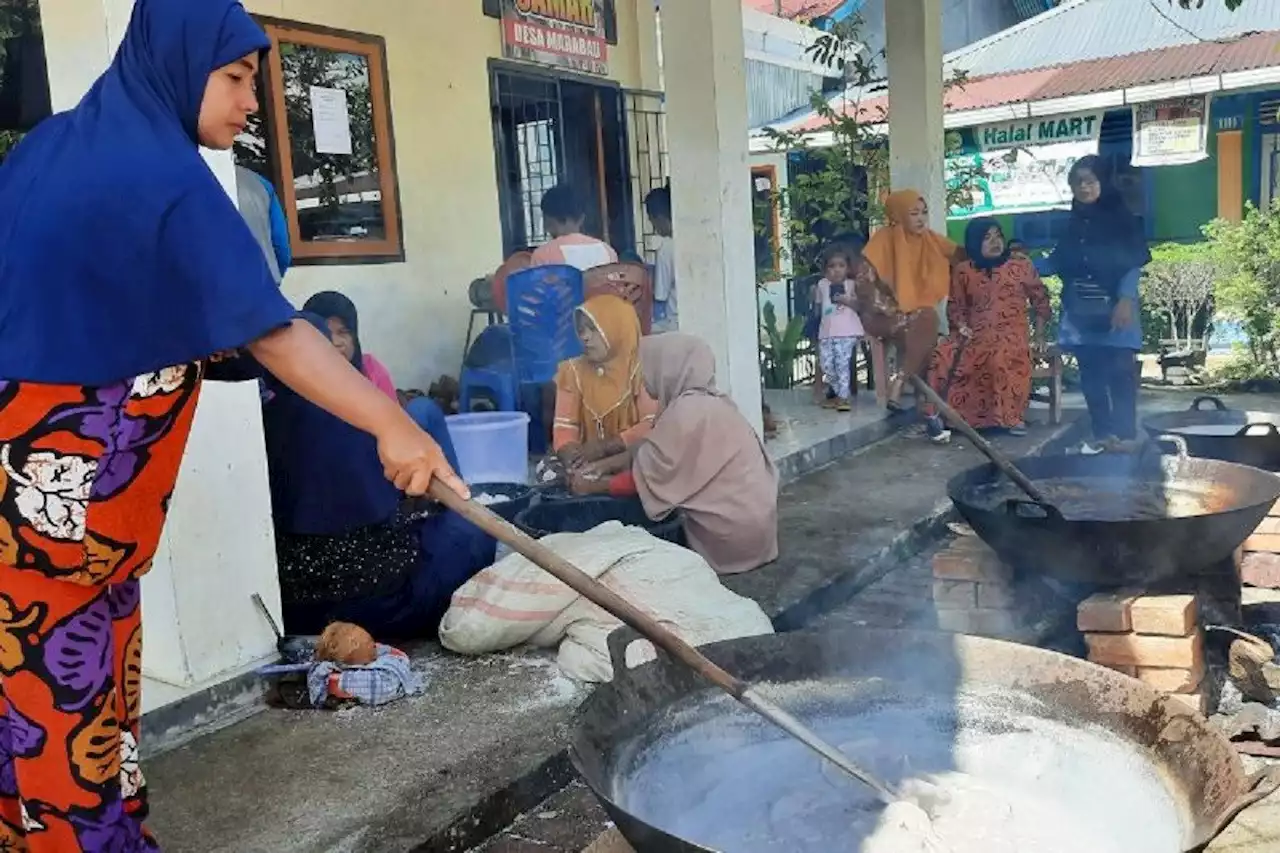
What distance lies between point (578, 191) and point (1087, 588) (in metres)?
5.99

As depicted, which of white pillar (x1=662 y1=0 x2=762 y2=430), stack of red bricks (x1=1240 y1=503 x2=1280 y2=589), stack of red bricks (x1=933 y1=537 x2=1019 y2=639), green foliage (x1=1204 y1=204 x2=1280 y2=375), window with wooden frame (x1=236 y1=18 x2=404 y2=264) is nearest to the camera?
stack of red bricks (x1=933 y1=537 x2=1019 y2=639)

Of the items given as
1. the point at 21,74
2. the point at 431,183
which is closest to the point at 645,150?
the point at 431,183

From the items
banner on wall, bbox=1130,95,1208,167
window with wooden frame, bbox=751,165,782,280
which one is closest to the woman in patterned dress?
window with wooden frame, bbox=751,165,782,280

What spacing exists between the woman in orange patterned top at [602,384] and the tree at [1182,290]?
25.2 feet

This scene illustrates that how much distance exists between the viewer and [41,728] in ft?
6.70

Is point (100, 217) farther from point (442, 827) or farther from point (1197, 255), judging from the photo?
point (1197, 255)

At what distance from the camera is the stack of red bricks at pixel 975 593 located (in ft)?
11.9

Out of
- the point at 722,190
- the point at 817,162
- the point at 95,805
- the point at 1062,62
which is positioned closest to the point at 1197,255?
the point at 1062,62

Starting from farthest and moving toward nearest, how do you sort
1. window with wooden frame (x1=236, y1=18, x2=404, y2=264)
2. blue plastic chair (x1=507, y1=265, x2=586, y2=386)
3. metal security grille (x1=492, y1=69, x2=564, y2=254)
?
metal security grille (x1=492, y1=69, x2=564, y2=254), window with wooden frame (x1=236, y1=18, x2=404, y2=264), blue plastic chair (x1=507, y1=265, x2=586, y2=386)

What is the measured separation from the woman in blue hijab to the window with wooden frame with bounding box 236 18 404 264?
2945mm

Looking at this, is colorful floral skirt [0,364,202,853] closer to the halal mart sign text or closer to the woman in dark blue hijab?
the woman in dark blue hijab

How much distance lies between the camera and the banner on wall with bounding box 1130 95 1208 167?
39.3 ft

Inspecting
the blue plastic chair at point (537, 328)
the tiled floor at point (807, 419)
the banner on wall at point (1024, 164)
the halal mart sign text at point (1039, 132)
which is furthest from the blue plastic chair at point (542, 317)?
the halal mart sign text at point (1039, 132)

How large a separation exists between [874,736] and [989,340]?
5599 mm
